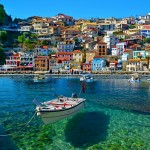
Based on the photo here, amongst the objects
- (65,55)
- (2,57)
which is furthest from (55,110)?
(2,57)

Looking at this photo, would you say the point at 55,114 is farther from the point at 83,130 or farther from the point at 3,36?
the point at 3,36

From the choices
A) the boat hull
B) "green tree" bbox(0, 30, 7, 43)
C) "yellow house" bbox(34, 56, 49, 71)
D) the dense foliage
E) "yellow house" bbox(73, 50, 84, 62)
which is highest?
the dense foliage

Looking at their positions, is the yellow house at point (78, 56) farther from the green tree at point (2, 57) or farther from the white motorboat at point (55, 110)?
the white motorboat at point (55, 110)

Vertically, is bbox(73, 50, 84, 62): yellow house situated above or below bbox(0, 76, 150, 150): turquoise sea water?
above

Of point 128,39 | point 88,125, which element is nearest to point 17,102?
point 88,125

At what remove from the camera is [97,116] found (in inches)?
1082

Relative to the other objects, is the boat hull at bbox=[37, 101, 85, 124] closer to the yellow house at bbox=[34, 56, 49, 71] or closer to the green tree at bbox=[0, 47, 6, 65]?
the yellow house at bbox=[34, 56, 49, 71]

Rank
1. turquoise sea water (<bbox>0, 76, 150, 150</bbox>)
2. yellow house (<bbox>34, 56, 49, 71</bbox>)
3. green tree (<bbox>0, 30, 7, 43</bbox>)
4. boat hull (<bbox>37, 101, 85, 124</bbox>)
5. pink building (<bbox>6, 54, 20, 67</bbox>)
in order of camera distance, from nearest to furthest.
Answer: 1. turquoise sea water (<bbox>0, 76, 150, 150</bbox>)
2. boat hull (<bbox>37, 101, 85, 124</bbox>)
3. yellow house (<bbox>34, 56, 49, 71</bbox>)
4. pink building (<bbox>6, 54, 20, 67</bbox>)
5. green tree (<bbox>0, 30, 7, 43</bbox>)

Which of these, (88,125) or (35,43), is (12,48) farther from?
(88,125)

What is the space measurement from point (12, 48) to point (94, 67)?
102ft

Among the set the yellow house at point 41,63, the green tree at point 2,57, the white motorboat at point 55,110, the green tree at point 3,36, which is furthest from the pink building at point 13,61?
the white motorboat at point 55,110

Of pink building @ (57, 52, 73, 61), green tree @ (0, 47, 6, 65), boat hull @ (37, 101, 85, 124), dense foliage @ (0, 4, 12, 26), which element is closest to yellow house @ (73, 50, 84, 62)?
pink building @ (57, 52, 73, 61)

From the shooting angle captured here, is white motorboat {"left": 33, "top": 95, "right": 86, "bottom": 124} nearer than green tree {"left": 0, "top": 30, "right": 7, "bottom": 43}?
Yes

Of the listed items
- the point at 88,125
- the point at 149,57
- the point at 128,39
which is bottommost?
the point at 88,125
